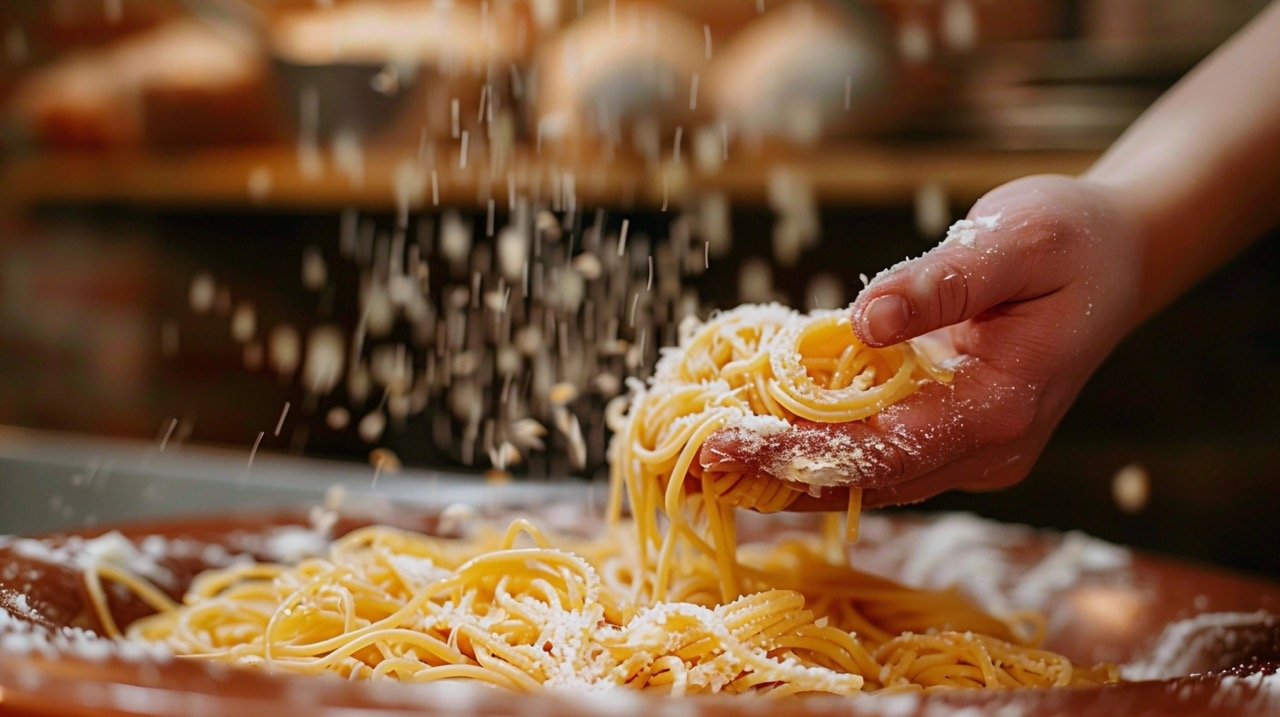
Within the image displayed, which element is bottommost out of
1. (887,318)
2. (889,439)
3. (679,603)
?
(679,603)

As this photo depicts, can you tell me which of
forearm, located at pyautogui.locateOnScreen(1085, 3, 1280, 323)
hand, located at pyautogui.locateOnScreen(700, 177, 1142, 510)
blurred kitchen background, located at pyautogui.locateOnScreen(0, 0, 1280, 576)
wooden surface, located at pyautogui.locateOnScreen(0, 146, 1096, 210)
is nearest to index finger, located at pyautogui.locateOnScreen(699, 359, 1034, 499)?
hand, located at pyautogui.locateOnScreen(700, 177, 1142, 510)

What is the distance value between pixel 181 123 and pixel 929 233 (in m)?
1.76

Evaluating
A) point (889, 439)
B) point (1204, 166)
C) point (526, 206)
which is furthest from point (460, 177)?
point (889, 439)

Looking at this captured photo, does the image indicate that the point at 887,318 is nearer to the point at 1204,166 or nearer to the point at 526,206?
the point at 1204,166

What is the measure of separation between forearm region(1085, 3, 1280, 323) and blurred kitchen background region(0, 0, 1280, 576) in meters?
1.02

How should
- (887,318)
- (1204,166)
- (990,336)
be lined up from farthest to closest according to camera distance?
(1204,166) < (990,336) < (887,318)

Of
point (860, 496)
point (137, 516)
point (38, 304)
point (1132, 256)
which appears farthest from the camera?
point (38, 304)

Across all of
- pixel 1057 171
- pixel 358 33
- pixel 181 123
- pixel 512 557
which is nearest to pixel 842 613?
pixel 512 557

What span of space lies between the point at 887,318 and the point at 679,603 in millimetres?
292

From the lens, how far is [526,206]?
2.68 meters

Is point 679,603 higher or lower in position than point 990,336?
lower

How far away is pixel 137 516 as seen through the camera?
2178 millimetres

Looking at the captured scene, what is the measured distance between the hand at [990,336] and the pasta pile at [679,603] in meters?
0.04

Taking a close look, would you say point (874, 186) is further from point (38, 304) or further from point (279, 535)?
point (38, 304)
